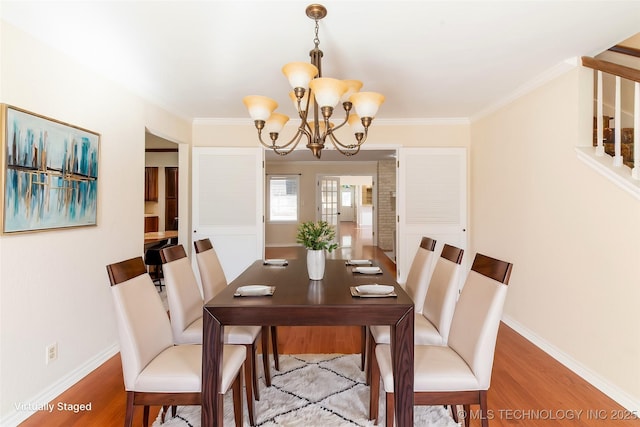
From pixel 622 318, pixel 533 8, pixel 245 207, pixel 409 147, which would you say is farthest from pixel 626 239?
pixel 245 207

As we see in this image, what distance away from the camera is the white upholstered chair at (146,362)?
4.88 feet

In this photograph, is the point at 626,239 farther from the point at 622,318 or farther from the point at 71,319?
the point at 71,319

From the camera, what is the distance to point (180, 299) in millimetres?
2064

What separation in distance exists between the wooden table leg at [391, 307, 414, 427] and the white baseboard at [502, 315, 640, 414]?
1616 millimetres

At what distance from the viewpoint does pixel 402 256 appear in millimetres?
4477

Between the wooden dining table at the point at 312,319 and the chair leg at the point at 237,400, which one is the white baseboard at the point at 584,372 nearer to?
the wooden dining table at the point at 312,319

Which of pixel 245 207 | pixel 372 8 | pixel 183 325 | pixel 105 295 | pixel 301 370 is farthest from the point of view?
pixel 245 207

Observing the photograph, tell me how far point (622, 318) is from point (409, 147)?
2875mm

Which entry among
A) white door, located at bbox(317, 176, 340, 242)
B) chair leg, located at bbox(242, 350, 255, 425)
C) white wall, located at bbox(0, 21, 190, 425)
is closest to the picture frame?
white wall, located at bbox(0, 21, 190, 425)

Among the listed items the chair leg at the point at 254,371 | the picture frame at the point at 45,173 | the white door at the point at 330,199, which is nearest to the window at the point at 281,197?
the white door at the point at 330,199

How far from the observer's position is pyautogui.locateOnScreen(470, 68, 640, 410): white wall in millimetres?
2154

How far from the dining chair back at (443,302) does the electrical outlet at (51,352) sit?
234 cm

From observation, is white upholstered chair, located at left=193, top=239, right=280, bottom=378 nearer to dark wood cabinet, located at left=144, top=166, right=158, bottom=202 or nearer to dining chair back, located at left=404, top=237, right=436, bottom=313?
dining chair back, located at left=404, top=237, right=436, bottom=313

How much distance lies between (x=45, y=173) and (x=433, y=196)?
13.0 ft
